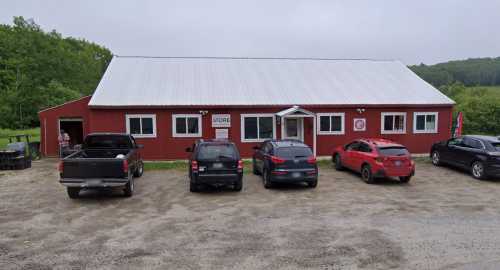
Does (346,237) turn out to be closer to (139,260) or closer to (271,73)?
(139,260)

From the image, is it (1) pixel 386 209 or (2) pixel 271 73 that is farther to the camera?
(2) pixel 271 73

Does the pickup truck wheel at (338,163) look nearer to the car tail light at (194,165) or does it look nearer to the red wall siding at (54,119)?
the car tail light at (194,165)

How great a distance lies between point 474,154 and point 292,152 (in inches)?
311

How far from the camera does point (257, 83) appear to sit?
20.8m

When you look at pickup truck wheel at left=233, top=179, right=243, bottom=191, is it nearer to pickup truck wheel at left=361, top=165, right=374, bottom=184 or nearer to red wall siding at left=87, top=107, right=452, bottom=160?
pickup truck wheel at left=361, top=165, right=374, bottom=184

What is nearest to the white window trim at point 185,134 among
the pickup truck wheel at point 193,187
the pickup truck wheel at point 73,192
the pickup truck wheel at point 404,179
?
the pickup truck wheel at point 193,187

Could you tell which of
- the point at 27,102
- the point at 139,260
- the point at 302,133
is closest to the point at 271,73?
the point at 302,133

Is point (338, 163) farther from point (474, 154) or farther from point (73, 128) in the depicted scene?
point (73, 128)

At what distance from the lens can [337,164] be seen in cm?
1563

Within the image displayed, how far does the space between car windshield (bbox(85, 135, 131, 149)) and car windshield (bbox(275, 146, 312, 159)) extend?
18.8 feet

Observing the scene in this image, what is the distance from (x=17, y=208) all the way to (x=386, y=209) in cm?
1016

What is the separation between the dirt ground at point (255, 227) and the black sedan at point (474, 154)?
853 millimetres

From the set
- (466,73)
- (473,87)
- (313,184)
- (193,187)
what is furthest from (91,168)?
(466,73)

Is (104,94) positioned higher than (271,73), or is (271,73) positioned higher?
(271,73)
